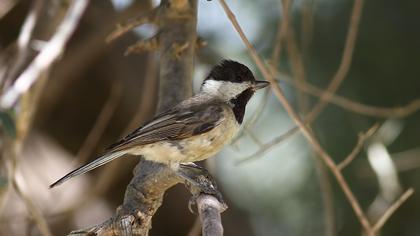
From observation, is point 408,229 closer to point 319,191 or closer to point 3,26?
point 319,191

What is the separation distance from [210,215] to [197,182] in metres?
0.60

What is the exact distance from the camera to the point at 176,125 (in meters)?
3.67

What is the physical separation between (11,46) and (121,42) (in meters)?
0.79

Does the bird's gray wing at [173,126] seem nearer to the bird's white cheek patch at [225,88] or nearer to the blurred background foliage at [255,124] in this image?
the bird's white cheek patch at [225,88]

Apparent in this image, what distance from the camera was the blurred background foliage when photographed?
16.0 feet

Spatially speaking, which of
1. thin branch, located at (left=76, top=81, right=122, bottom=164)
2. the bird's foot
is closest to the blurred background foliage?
thin branch, located at (left=76, top=81, right=122, bottom=164)

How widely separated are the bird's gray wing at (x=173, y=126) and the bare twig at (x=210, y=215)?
2.14ft

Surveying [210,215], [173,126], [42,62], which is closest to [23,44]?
[42,62]

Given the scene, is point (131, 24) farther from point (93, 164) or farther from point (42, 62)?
point (93, 164)

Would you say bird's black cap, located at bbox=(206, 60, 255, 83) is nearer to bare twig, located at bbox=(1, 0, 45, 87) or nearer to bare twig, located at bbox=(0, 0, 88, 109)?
bare twig, located at bbox=(0, 0, 88, 109)

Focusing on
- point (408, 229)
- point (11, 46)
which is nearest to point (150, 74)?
point (11, 46)

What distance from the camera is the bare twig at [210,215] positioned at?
2.44 meters

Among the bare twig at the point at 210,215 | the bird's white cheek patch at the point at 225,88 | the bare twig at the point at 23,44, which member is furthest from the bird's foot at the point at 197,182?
the bare twig at the point at 23,44

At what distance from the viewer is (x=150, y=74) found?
4777 mm
